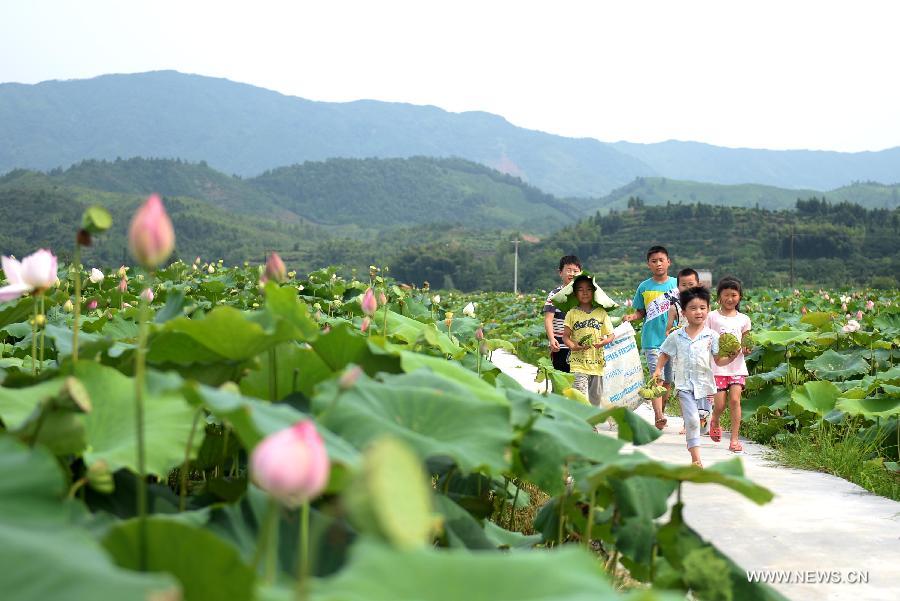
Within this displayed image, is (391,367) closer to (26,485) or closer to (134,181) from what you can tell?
(26,485)

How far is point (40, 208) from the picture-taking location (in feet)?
213

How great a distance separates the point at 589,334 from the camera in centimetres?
595

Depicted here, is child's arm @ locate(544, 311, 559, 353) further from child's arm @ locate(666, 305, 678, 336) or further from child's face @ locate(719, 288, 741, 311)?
child's face @ locate(719, 288, 741, 311)

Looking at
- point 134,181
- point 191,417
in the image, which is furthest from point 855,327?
point 134,181

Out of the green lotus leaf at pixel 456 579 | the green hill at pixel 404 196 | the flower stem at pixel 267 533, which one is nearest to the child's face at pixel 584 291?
the flower stem at pixel 267 533

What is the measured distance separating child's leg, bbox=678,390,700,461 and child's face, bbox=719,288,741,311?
2.89 ft

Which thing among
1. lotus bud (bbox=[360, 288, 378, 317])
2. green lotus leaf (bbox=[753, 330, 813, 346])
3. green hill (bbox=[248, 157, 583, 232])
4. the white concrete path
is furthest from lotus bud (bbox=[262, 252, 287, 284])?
green hill (bbox=[248, 157, 583, 232])

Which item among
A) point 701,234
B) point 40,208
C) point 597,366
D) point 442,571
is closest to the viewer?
point 442,571

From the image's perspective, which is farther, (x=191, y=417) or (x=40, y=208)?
(x=40, y=208)

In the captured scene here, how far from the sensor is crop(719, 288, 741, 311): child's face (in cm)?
598

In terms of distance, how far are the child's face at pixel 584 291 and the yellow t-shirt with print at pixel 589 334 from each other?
110mm

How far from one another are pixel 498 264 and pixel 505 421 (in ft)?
229

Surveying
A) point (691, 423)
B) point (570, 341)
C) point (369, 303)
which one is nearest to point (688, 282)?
point (570, 341)

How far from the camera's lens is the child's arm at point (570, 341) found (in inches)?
236
